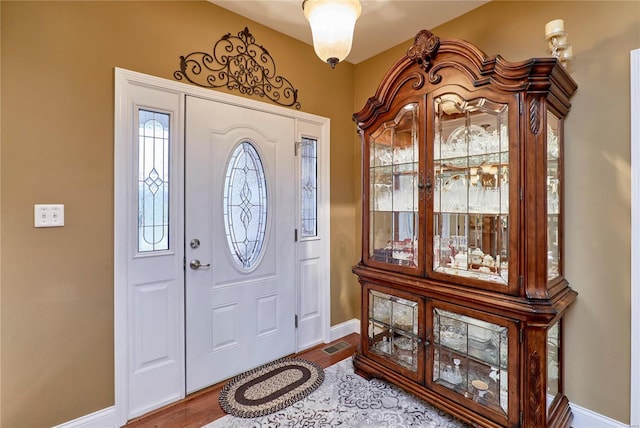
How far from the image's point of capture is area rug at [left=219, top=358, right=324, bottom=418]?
2020 mm

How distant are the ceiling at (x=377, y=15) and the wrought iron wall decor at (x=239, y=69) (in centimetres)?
20

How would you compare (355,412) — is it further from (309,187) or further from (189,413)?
Answer: (309,187)

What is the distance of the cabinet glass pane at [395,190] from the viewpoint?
2.11m

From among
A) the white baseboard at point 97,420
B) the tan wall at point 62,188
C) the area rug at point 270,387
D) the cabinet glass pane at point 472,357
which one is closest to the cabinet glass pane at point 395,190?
the cabinet glass pane at point 472,357

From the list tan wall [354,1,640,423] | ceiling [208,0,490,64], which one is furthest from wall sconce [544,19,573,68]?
ceiling [208,0,490,64]

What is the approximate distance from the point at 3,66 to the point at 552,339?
3.34 m

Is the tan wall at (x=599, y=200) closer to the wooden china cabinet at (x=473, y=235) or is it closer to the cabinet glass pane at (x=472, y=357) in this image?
the wooden china cabinet at (x=473, y=235)

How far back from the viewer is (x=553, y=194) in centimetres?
178

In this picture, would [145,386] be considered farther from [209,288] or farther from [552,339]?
[552,339]

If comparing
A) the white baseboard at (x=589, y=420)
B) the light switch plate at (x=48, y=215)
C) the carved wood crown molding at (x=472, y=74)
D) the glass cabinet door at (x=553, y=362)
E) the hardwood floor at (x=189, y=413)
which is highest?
the carved wood crown molding at (x=472, y=74)

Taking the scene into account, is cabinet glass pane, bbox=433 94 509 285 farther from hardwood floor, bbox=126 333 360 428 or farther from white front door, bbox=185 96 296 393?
hardwood floor, bbox=126 333 360 428

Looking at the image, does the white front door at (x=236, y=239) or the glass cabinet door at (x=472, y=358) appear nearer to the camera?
the glass cabinet door at (x=472, y=358)

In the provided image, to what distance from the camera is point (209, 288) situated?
7.38 ft

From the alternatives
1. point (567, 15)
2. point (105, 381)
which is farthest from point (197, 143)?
point (567, 15)
